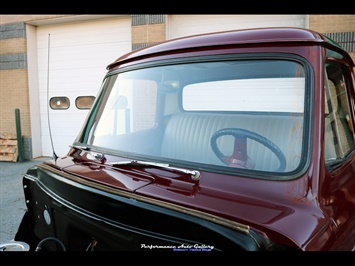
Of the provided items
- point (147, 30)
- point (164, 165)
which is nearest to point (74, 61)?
point (147, 30)

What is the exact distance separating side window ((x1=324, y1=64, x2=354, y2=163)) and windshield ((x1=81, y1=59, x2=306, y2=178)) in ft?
0.72

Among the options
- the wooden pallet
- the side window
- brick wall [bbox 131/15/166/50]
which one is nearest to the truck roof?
the side window

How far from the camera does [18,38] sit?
756 centimetres

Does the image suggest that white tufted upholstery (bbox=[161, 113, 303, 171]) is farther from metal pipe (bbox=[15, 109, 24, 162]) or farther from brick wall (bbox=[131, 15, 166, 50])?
metal pipe (bbox=[15, 109, 24, 162])

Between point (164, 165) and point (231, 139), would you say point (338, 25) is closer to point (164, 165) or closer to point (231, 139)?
point (231, 139)

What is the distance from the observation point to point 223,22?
5.93 meters

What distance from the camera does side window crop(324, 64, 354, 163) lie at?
148cm

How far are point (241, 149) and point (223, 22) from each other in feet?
16.8

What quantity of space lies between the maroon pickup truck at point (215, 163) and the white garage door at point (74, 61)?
5.32 meters

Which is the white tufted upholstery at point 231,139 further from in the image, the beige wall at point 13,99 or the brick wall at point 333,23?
the beige wall at point 13,99

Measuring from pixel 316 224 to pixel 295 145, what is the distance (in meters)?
0.37

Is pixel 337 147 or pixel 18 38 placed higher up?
pixel 18 38
